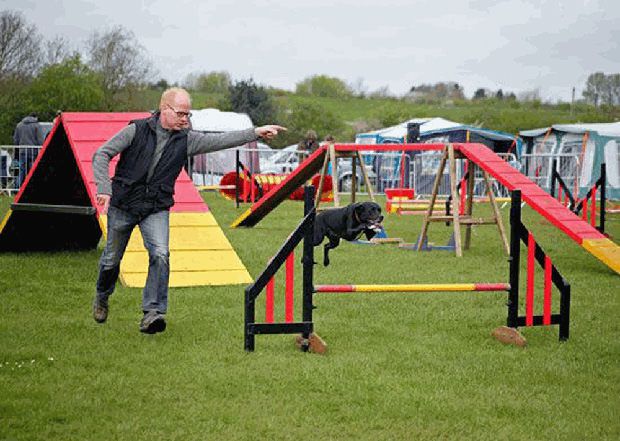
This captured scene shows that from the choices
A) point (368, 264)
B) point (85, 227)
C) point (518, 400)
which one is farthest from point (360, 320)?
point (85, 227)

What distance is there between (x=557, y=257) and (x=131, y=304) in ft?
→ 21.1

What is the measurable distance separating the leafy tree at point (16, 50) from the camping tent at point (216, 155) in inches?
320

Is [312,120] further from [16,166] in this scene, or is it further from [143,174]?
[143,174]

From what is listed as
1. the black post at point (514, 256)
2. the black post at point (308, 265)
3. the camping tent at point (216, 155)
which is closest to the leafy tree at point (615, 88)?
the camping tent at point (216, 155)

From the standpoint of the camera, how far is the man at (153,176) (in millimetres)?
6426

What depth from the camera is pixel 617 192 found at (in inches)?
1056

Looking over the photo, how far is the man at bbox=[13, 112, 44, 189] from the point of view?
2284 cm

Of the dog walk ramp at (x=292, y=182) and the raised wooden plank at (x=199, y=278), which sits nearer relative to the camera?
the raised wooden plank at (x=199, y=278)

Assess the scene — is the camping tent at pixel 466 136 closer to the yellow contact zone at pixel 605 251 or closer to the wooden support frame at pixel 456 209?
the wooden support frame at pixel 456 209

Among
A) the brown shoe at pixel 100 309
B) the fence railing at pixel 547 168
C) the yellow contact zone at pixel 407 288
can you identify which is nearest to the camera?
the yellow contact zone at pixel 407 288

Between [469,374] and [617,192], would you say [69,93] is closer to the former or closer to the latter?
[617,192]

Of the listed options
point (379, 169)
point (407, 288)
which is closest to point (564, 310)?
point (407, 288)

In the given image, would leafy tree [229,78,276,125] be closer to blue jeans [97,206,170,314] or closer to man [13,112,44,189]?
man [13,112,44,189]

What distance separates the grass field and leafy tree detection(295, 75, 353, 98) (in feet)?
200
